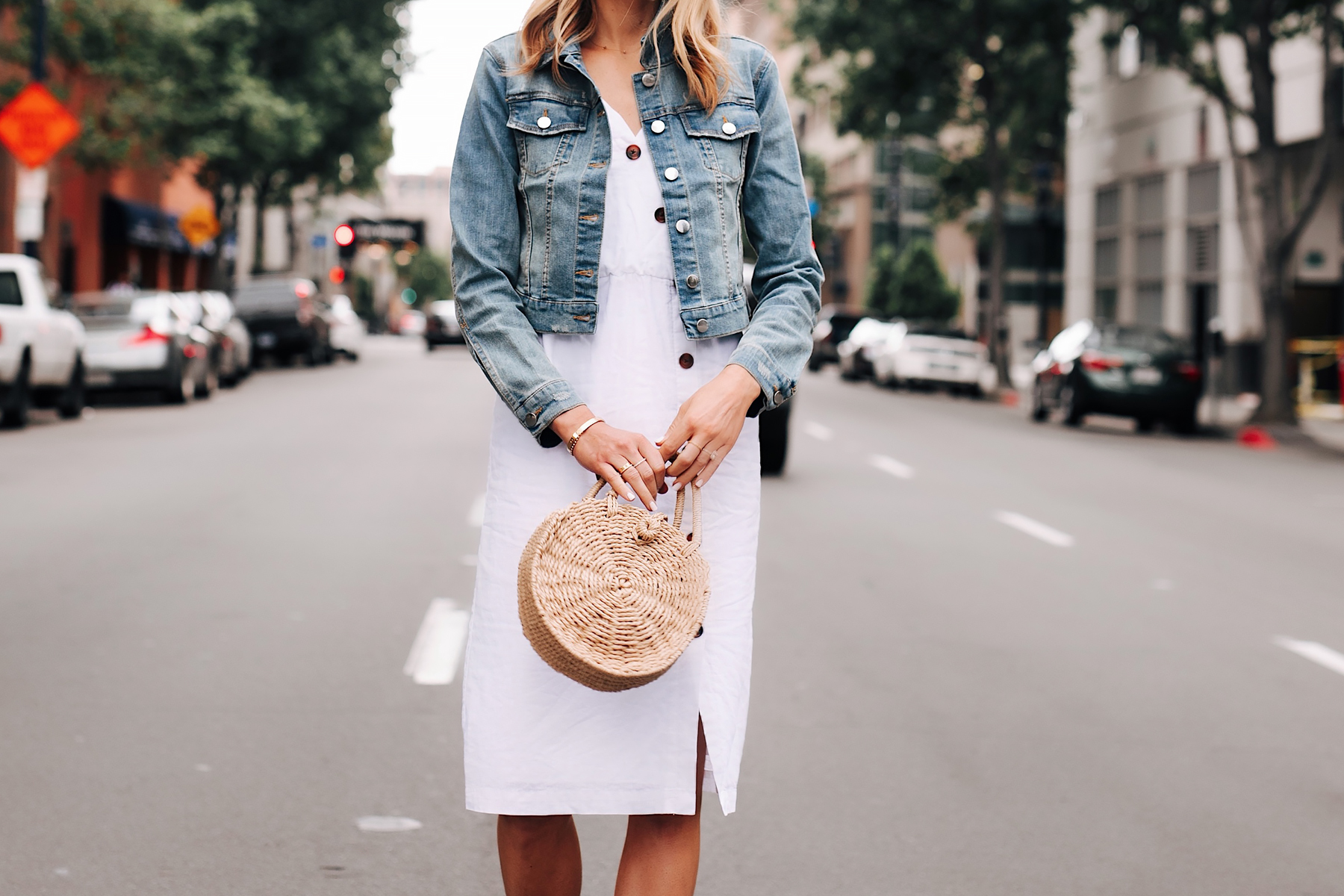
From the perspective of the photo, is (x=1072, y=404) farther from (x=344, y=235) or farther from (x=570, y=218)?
(x=570, y=218)

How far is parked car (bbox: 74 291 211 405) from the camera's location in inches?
842

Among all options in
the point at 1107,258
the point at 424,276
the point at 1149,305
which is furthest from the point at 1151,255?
the point at 424,276

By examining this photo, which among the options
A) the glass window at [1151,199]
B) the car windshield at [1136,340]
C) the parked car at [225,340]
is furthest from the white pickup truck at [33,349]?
the glass window at [1151,199]

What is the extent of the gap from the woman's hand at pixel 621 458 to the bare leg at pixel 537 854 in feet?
1.78

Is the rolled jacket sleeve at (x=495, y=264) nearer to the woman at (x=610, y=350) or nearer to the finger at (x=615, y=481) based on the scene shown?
the woman at (x=610, y=350)

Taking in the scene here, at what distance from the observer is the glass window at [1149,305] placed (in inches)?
1396

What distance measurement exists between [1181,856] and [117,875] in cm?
251

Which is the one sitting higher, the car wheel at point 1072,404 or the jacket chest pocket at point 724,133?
the jacket chest pocket at point 724,133

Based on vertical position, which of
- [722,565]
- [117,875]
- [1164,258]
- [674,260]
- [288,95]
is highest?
[288,95]

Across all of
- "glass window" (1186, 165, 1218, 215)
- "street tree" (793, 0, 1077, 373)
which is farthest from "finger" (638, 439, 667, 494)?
"glass window" (1186, 165, 1218, 215)

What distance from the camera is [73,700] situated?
5758mm

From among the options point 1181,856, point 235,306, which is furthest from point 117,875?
point 235,306

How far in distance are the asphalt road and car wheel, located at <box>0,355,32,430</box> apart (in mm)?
4237

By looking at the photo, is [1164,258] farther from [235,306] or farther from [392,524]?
[392,524]
